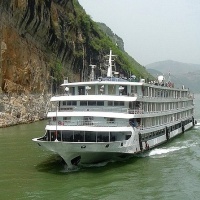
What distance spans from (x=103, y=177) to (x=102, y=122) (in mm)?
3958

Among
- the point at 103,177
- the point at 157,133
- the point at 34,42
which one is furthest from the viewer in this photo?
the point at 34,42

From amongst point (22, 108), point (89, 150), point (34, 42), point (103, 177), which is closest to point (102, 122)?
point (89, 150)

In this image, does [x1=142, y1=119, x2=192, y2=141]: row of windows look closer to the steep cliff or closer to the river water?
the river water

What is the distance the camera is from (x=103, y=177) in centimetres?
2006

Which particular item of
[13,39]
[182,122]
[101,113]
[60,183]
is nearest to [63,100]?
[101,113]

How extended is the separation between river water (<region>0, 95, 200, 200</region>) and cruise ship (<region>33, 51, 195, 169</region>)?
1083 mm

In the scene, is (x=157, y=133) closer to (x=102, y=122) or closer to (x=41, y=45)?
(x=102, y=122)

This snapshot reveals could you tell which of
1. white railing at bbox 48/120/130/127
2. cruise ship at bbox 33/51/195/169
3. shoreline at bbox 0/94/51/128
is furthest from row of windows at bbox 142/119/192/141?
shoreline at bbox 0/94/51/128

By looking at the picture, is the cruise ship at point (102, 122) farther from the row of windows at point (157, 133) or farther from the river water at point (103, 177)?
the river water at point (103, 177)

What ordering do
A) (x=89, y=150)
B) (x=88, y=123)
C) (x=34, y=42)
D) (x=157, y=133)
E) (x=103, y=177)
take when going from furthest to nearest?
(x=34, y=42)
(x=157, y=133)
(x=88, y=123)
(x=89, y=150)
(x=103, y=177)

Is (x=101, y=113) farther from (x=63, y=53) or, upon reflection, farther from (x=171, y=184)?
(x=63, y=53)

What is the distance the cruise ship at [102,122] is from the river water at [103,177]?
1083 mm

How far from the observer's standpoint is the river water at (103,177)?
57.6 ft

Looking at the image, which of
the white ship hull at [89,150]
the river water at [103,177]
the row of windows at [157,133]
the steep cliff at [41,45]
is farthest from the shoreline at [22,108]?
the white ship hull at [89,150]
